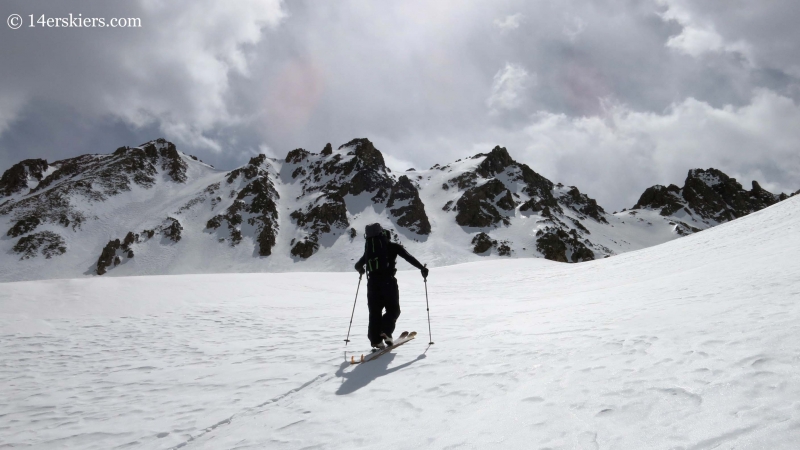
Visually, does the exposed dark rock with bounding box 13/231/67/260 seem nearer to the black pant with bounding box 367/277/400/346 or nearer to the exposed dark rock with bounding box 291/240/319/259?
the exposed dark rock with bounding box 291/240/319/259

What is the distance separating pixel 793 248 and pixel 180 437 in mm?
15152

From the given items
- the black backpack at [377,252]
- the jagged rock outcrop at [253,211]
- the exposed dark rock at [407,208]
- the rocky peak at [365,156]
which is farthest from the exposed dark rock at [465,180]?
the black backpack at [377,252]

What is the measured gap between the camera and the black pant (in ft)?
22.5

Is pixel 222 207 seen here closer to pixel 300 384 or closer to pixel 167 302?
pixel 167 302

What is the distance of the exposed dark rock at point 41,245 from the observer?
247ft

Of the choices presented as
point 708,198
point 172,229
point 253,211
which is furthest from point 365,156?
point 708,198

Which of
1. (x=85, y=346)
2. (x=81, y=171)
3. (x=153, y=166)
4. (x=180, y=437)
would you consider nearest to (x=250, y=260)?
(x=153, y=166)

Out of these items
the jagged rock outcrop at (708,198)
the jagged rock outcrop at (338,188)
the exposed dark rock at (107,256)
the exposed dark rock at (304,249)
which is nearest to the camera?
the exposed dark rock at (107,256)

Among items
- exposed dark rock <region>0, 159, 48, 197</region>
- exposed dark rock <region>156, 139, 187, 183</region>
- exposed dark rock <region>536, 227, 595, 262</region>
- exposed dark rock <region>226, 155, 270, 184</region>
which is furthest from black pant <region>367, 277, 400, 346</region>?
exposed dark rock <region>0, 159, 48, 197</region>

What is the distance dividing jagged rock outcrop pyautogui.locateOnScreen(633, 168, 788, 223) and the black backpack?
675ft

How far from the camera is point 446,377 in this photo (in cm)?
489

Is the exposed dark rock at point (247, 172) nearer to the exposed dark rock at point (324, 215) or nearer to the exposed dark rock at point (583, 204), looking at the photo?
the exposed dark rock at point (324, 215)

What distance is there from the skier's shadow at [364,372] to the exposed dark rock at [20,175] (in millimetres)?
140097

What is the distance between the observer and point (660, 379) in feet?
12.1
